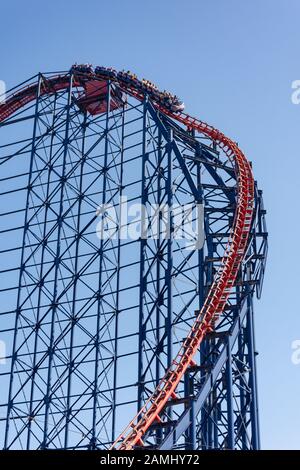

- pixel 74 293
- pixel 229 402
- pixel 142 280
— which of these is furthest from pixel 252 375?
pixel 74 293

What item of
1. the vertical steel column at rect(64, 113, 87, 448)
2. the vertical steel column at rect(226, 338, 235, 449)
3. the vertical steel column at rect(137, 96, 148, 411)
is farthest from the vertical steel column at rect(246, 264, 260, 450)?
the vertical steel column at rect(64, 113, 87, 448)

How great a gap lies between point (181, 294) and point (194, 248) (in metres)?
1.21

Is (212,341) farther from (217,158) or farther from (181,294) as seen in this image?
(217,158)

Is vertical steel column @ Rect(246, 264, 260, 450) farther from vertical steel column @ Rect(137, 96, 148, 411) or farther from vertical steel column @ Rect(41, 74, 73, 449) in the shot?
vertical steel column @ Rect(41, 74, 73, 449)

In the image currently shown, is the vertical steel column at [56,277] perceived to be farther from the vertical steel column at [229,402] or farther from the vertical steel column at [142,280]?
the vertical steel column at [229,402]

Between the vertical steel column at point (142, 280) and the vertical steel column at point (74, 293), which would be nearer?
the vertical steel column at point (142, 280)

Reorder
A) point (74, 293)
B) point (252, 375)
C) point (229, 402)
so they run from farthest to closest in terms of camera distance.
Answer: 1. point (74, 293)
2. point (252, 375)
3. point (229, 402)

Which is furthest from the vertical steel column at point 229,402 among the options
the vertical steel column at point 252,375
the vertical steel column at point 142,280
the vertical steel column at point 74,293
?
the vertical steel column at point 74,293

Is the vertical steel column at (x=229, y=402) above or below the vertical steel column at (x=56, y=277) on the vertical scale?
below

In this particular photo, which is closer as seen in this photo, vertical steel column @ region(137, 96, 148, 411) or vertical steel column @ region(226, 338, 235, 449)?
vertical steel column @ region(226, 338, 235, 449)

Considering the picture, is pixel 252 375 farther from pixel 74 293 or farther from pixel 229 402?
pixel 74 293

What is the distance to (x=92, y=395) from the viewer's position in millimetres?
22016

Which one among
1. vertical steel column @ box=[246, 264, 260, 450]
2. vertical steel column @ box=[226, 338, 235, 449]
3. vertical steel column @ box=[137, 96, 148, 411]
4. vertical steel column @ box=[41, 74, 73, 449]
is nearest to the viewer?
vertical steel column @ box=[226, 338, 235, 449]
